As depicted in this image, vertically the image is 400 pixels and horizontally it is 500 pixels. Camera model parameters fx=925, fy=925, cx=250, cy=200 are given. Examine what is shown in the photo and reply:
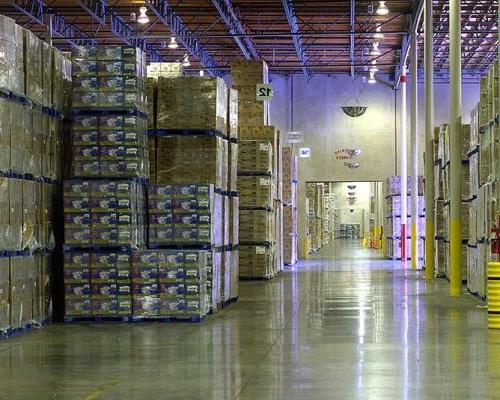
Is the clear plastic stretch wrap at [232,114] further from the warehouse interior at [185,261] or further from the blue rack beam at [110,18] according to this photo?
the blue rack beam at [110,18]

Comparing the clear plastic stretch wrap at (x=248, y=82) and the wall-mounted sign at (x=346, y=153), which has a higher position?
the clear plastic stretch wrap at (x=248, y=82)

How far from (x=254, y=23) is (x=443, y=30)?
637cm

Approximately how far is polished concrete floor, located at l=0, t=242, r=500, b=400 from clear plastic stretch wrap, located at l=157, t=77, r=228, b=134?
292 cm

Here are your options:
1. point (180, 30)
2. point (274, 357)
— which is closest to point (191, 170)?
Result: point (274, 357)

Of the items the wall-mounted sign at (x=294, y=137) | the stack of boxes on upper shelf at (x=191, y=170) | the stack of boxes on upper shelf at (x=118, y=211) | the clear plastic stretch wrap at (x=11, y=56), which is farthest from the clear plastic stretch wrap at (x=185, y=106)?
the wall-mounted sign at (x=294, y=137)

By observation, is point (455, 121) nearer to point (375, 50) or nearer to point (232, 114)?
point (232, 114)

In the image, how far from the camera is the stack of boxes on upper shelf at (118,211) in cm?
1241

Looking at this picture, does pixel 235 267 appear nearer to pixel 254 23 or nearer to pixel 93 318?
pixel 93 318

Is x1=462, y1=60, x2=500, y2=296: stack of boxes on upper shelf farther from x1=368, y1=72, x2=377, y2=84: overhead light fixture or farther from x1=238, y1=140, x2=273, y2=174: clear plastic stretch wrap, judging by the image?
x1=368, y1=72, x2=377, y2=84: overhead light fixture

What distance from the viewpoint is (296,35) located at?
32438mm

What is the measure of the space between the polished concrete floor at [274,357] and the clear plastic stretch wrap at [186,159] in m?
2.17

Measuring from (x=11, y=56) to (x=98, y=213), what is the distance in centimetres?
251

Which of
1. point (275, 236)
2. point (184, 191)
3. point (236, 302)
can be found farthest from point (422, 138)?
point (184, 191)

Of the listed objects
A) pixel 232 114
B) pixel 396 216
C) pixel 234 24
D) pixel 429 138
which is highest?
pixel 234 24
